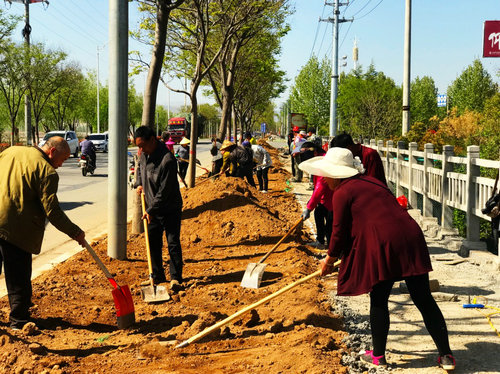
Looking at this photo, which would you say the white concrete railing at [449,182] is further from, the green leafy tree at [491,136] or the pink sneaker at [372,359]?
the pink sneaker at [372,359]

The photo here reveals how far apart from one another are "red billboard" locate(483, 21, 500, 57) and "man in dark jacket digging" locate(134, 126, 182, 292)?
6.29 meters

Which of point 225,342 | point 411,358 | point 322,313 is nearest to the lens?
point 411,358

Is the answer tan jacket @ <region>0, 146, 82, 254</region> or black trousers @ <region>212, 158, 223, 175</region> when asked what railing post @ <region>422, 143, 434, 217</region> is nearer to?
tan jacket @ <region>0, 146, 82, 254</region>

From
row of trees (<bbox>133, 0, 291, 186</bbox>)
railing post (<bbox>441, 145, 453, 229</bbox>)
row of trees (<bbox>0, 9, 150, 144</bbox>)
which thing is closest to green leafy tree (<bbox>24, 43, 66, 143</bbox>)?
row of trees (<bbox>0, 9, 150, 144</bbox>)

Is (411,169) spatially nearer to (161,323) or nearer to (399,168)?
(399,168)

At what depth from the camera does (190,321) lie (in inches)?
225

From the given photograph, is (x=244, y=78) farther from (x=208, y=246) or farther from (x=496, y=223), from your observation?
(x=496, y=223)

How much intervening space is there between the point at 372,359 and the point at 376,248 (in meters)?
0.91

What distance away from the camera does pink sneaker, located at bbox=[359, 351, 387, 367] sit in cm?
437

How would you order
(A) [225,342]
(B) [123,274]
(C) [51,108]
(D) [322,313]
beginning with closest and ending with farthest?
(A) [225,342]
(D) [322,313]
(B) [123,274]
(C) [51,108]

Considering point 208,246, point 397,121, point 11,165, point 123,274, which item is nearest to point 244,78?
point 397,121

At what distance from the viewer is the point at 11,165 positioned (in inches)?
203

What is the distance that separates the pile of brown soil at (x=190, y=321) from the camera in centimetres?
445

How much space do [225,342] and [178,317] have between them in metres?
0.91
